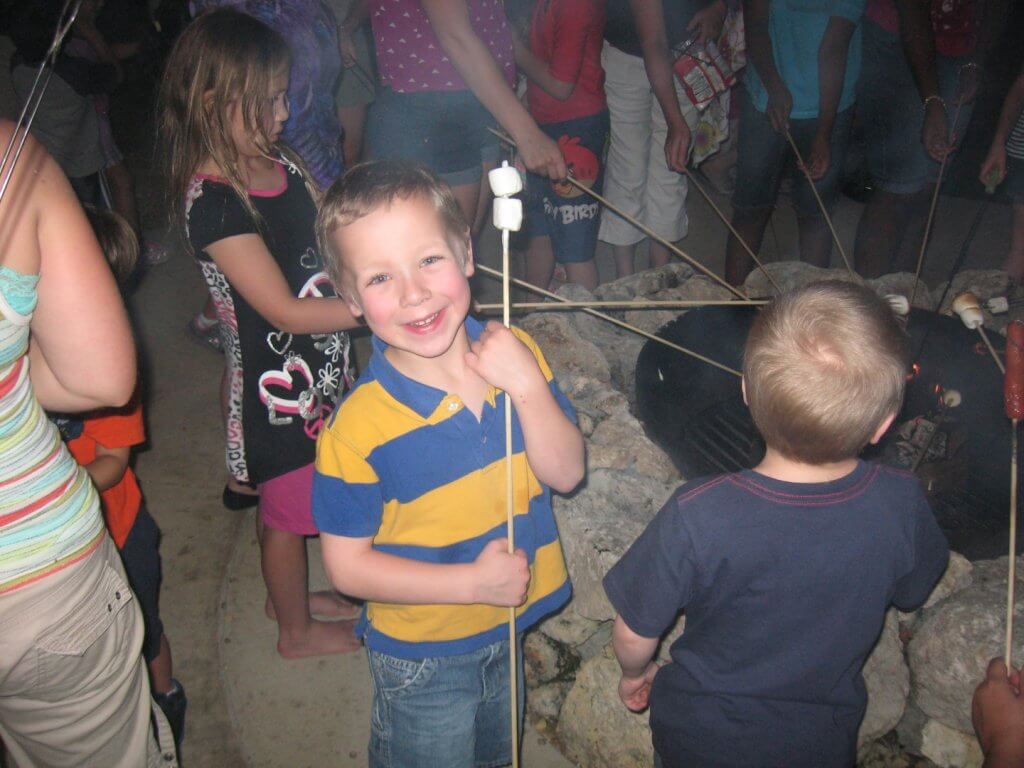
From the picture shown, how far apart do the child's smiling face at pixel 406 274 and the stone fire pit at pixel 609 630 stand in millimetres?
882

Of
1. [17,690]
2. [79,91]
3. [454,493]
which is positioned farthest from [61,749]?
[79,91]

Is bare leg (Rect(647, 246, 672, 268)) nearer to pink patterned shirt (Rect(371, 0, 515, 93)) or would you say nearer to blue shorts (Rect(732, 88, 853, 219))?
blue shorts (Rect(732, 88, 853, 219))

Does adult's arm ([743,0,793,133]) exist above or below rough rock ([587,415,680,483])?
above

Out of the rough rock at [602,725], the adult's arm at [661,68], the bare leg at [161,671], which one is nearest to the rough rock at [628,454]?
the rough rock at [602,725]

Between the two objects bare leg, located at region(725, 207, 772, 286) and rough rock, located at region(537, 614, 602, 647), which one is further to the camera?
bare leg, located at region(725, 207, 772, 286)

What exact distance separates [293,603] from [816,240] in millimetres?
3019

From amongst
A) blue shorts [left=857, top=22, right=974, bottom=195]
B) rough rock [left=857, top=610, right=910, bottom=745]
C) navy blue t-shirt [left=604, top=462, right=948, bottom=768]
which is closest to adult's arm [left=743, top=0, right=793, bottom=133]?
blue shorts [left=857, top=22, right=974, bottom=195]

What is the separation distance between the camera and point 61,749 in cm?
133

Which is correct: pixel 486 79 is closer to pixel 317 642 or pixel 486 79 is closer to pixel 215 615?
pixel 317 642

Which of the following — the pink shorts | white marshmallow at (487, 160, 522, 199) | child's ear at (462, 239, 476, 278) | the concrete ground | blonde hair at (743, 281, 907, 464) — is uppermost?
white marshmallow at (487, 160, 522, 199)

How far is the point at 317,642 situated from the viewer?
2381 millimetres

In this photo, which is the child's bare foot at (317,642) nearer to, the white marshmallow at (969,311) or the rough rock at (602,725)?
the rough rock at (602,725)

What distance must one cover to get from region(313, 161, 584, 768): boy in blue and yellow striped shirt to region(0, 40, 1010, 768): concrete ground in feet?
3.20

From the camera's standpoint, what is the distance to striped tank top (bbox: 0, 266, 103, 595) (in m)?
1.08
